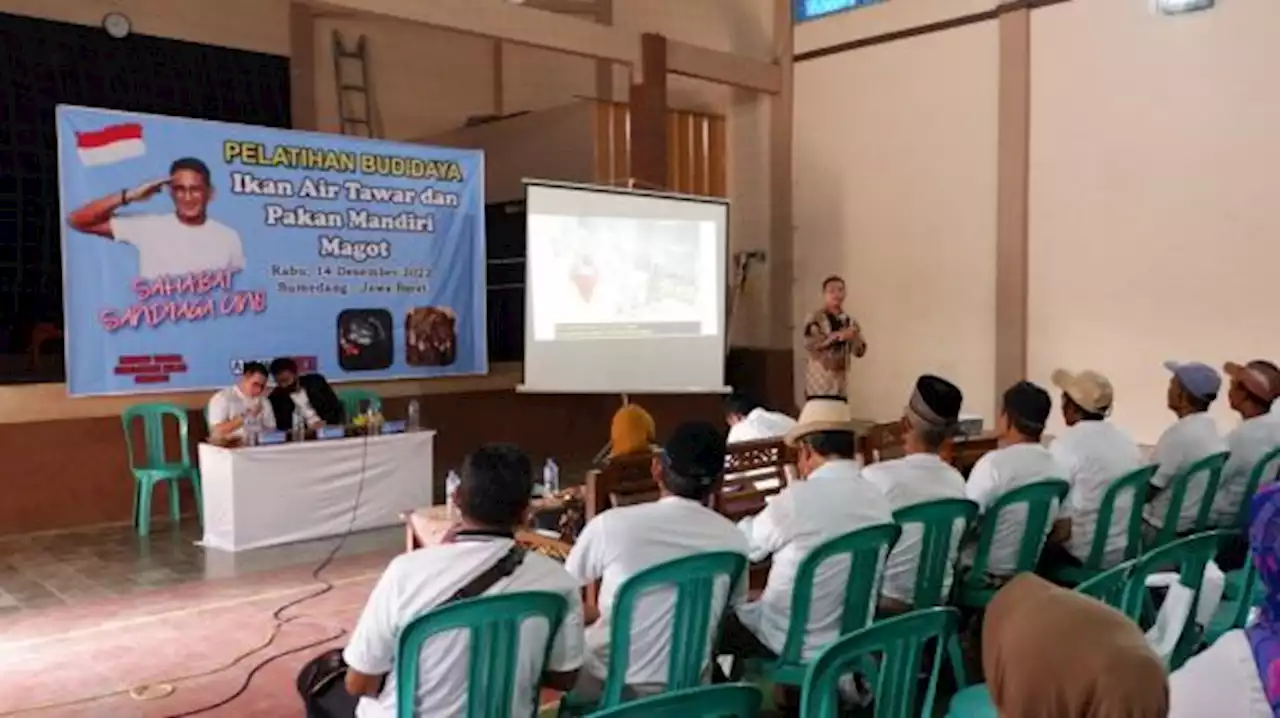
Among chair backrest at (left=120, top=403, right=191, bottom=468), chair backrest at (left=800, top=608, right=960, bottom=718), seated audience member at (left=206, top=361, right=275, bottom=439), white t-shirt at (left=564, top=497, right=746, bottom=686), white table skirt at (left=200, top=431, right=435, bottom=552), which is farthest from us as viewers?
chair backrest at (left=120, top=403, right=191, bottom=468)

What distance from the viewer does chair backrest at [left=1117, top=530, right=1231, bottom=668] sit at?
2.43 meters

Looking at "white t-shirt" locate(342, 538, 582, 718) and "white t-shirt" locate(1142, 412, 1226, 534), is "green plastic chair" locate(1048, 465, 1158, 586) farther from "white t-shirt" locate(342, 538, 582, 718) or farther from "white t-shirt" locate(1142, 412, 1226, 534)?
"white t-shirt" locate(342, 538, 582, 718)

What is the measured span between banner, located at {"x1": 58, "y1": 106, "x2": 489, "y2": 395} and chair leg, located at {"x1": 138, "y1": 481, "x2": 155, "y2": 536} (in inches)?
21.8

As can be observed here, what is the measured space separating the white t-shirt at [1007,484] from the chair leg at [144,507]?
4.66 meters

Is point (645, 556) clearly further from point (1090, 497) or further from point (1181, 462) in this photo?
point (1181, 462)

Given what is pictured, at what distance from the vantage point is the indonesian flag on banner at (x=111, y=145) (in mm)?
5840

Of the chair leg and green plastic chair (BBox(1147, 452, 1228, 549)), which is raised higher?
green plastic chair (BBox(1147, 452, 1228, 549))

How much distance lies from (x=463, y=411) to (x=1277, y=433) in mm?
5354

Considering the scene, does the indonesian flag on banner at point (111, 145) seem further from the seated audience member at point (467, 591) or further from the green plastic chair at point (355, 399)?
the seated audience member at point (467, 591)

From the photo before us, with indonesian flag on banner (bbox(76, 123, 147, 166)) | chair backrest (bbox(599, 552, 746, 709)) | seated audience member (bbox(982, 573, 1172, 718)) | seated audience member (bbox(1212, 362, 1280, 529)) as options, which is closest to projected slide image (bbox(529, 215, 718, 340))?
indonesian flag on banner (bbox(76, 123, 147, 166))

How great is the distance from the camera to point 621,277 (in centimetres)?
718

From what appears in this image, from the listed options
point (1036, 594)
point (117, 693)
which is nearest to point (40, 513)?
point (117, 693)

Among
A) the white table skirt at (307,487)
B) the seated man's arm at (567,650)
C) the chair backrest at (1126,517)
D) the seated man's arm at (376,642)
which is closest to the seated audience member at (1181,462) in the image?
the chair backrest at (1126,517)

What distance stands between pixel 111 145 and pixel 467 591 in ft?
16.0
